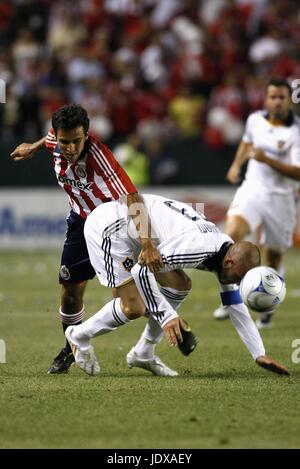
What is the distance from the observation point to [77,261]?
758 cm

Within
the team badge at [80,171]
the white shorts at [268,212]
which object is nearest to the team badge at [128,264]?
the team badge at [80,171]

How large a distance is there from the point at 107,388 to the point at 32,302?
18.7 ft

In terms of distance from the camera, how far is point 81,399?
6.22m

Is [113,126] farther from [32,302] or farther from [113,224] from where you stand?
[113,224]

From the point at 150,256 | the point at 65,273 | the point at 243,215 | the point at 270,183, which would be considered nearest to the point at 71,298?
the point at 65,273

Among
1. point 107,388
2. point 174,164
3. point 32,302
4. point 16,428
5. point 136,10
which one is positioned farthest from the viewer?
point 136,10

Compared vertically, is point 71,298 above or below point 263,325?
above

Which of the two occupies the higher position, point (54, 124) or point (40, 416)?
point (54, 124)

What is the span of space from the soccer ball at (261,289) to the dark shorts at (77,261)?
3.99 feet

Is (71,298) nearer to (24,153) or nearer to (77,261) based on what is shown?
Answer: (77,261)

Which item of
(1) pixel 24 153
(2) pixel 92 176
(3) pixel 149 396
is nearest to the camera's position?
(3) pixel 149 396

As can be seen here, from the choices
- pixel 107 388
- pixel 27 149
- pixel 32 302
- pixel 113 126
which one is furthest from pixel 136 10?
pixel 107 388

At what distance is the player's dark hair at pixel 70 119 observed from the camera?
6934 mm

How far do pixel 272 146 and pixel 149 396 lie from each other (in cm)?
491
